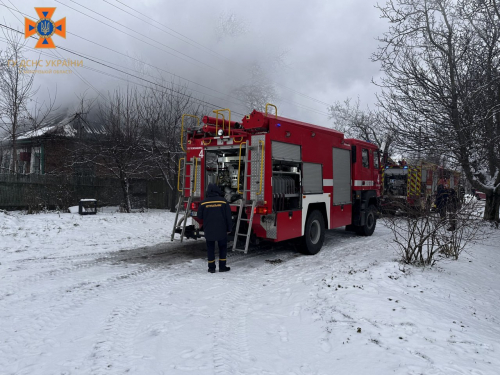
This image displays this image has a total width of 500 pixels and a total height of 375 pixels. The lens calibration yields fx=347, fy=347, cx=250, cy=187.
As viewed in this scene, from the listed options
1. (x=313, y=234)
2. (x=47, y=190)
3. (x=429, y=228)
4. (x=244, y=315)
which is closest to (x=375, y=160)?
(x=313, y=234)

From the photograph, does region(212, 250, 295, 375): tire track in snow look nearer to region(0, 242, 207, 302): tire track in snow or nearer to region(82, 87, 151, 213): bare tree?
region(0, 242, 207, 302): tire track in snow

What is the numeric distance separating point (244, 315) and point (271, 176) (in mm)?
3241

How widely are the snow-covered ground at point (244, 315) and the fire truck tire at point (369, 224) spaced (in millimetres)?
3440

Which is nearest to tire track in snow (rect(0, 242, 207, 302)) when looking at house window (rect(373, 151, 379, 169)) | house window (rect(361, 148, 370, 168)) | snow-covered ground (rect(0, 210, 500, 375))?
snow-covered ground (rect(0, 210, 500, 375))

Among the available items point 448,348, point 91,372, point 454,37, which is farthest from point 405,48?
point 91,372

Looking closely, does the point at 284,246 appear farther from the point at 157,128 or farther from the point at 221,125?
the point at 157,128

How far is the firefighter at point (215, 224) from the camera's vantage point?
250 inches

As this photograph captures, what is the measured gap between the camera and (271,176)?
22.9ft

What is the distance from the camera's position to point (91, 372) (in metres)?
2.95

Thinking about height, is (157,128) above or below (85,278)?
above

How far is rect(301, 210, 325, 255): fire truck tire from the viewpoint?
26.5 ft

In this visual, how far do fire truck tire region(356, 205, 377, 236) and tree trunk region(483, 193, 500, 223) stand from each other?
5.26 m

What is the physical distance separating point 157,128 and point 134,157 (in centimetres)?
170

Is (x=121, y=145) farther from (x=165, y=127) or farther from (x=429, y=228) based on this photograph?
(x=429, y=228)
